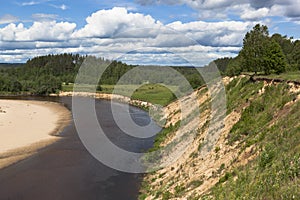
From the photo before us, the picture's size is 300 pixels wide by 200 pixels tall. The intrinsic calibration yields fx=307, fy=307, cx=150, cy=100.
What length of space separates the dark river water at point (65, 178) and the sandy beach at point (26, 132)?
215cm

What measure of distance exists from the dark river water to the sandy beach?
2.15 m

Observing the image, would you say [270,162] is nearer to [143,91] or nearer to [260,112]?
[260,112]

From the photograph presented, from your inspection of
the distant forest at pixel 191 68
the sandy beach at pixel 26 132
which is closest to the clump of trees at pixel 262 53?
the distant forest at pixel 191 68

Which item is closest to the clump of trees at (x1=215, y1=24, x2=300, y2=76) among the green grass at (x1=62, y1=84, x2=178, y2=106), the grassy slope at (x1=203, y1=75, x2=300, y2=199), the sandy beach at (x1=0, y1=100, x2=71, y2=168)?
the grassy slope at (x1=203, y1=75, x2=300, y2=199)

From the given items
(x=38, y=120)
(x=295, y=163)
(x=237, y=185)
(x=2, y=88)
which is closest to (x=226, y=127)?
(x=237, y=185)

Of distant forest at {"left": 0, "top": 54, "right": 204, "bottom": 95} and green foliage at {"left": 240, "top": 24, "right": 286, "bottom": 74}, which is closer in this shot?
green foliage at {"left": 240, "top": 24, "right": 286, "bottom": 74}

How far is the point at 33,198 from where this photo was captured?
1100 inches

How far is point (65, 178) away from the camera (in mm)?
33000

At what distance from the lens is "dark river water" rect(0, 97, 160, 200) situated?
2878 cm

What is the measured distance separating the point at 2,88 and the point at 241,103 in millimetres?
128491

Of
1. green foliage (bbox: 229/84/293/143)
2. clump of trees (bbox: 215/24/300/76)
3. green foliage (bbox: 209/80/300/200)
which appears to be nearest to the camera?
green foliage (bbox: 209/80/300/200)

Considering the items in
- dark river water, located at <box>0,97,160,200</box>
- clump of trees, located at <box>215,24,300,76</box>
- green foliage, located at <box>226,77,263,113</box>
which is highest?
clump of trees, located at <box>215,24,300,76</box>

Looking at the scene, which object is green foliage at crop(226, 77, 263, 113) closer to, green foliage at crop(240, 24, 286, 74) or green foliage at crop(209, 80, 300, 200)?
green foliage at crop(240, 24, 286, 74)

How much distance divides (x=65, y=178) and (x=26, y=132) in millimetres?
24930
